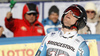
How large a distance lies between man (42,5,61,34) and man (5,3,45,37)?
23 centimetres

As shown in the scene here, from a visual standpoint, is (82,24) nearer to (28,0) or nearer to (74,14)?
(74,14)

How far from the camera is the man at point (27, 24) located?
20.4ft

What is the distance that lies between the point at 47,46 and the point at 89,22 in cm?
401

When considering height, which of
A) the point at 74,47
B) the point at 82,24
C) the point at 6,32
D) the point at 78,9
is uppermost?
the point at 78,9

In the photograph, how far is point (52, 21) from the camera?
23.4 feet

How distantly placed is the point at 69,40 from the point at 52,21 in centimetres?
396

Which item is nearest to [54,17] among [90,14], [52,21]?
[52,21]

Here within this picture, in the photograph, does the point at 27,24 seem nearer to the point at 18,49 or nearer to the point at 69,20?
the point at 18,49

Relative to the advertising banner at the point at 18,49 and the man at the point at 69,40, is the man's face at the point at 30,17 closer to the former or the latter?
the advertising banner at the point at 18,49

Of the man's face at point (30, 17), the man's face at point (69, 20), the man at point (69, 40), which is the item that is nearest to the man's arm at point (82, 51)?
the man at point (69, 40)

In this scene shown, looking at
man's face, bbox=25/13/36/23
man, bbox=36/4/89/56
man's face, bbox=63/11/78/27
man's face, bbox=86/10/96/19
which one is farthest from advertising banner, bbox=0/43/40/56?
man's face, bbox=86/10/96/19

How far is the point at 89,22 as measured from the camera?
706 cm

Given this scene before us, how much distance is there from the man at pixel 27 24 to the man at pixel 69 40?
2910mm

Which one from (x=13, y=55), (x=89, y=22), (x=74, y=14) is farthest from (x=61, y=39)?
(x=89, y=22)
